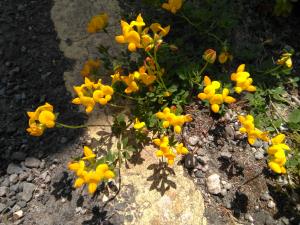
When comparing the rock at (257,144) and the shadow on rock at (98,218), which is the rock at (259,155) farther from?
the shadow on rock at (98,218)

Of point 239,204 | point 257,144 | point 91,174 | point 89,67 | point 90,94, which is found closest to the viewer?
point 91,174

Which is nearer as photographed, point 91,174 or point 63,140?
point 91,174

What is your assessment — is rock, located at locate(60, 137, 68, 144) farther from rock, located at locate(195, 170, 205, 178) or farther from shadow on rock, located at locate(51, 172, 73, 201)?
rock, located at locate(195, 170, 205, 178)

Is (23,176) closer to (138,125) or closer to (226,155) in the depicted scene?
(138,125)

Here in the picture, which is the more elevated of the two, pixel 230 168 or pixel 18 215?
pixel 230 168

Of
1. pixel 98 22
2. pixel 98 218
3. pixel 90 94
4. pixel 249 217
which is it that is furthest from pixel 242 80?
pixel 98 218

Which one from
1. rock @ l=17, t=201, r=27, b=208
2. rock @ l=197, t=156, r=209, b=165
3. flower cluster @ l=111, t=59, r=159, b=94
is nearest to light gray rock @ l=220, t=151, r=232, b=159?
rock @ l=197, t=156, r=209, b=165

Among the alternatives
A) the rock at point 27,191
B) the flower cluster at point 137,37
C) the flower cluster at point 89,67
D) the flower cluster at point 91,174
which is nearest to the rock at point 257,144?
the flower cluster at point 137,37

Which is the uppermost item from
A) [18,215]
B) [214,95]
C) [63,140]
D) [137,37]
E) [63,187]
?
[137,37]
